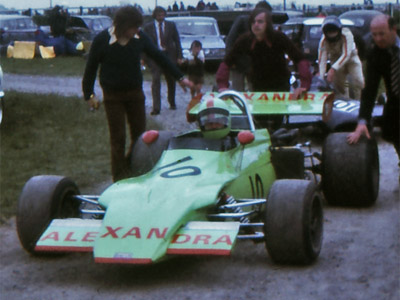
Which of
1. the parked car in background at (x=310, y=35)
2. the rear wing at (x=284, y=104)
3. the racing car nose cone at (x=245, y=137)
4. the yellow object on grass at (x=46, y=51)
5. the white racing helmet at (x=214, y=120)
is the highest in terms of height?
the white racing helmet at (x=214, y=120)

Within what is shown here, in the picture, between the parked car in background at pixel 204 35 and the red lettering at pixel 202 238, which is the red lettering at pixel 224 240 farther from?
the parked car in background at pixel 204 35

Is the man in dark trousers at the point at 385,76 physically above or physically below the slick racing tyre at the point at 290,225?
above

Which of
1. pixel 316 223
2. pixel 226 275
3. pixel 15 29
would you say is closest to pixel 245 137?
pixel 316 223

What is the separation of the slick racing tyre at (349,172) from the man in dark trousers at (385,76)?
106 mm

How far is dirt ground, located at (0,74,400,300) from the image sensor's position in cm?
607

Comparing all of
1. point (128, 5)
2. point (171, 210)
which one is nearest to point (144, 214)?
point (171, 210)

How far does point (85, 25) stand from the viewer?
37.4 m

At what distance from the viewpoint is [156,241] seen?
616 centimetres

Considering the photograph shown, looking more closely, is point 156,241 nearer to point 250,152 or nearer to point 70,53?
point 250,152

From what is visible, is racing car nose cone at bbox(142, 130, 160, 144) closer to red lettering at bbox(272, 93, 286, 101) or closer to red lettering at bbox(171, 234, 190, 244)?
red lettering at bbox(272, 93, 286, 101)

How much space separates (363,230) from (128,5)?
2930 mm

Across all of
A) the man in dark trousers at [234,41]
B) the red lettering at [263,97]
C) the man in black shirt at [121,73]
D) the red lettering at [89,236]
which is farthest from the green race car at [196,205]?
the man in dark trousers at [234,41]

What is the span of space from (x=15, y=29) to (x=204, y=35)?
45.7ft

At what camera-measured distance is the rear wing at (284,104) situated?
9.09m
